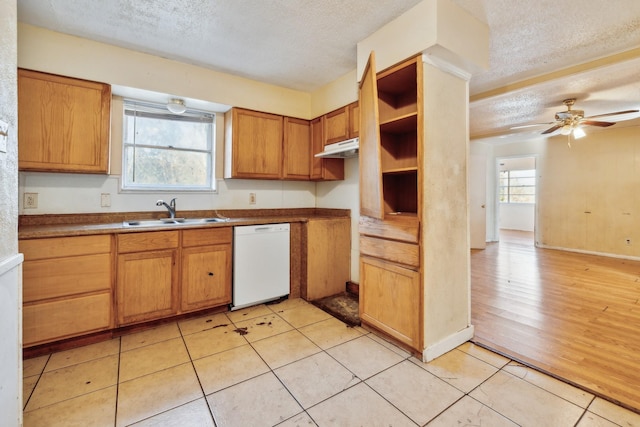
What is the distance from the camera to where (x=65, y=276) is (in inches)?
80.5

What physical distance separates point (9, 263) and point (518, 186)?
11165 millimetres

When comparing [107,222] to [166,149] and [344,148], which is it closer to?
[166,149]

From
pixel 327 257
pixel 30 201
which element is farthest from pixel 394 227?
pixel 30 201

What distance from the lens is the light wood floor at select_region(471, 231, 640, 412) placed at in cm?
185

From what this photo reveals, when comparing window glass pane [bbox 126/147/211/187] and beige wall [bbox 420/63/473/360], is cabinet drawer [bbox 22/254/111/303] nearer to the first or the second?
window glass pane [bbox 126/147/211/187]

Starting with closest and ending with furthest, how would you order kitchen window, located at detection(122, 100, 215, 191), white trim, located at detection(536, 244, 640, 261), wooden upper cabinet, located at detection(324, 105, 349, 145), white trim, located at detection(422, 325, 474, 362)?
1. white trim, located at detection(422, 325, 474, 362)
2. kitchen window, located at detection(122, 100, 215, 191)
3. wooden upper cabinet, located at detection(324, 105, 349, 145)
4. white trim, located at detection(536, 244, 640, 261)

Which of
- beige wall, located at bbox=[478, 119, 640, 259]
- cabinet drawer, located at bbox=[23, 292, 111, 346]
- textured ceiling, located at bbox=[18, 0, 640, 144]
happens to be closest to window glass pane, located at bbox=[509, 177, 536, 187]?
beige wall, located at bbox=[478, 119, 640, 259]

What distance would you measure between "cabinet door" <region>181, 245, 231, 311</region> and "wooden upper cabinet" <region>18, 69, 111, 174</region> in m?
1.08

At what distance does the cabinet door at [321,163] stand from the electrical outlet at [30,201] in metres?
2.63

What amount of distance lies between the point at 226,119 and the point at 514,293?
3.99 m

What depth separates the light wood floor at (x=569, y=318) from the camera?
6.07ft

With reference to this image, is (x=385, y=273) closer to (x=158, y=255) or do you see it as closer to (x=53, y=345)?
(x=158, y=255)

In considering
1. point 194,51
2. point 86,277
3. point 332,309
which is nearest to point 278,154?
point 194,51

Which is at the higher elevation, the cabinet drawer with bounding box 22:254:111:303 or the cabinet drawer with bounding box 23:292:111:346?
the cabinet drawer with bounding box 22:254:111:303
